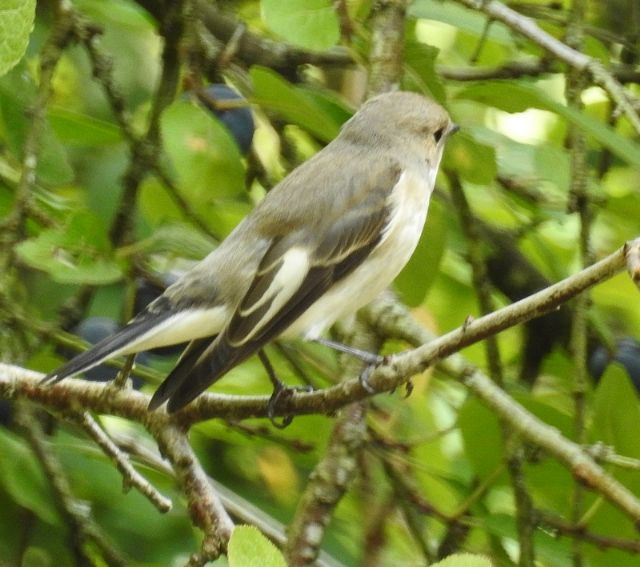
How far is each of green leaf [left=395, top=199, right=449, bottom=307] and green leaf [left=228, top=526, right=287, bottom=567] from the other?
133cm

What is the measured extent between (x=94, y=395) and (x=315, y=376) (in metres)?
1.05

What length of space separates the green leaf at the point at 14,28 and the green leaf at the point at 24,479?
88cm

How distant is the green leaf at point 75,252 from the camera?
92.0 inches

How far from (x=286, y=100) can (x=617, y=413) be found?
0.87 meters

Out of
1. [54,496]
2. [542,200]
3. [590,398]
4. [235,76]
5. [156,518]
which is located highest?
[235,76]

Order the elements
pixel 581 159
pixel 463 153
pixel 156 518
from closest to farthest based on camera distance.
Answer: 1. pixel 581 159
2. pixel 463 153
3. pixel 156 518

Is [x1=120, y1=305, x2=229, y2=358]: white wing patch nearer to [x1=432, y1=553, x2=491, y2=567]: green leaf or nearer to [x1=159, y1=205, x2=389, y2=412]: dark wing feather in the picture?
[x1=159, y1=205, x2=389, y2=412]: dark wing feather

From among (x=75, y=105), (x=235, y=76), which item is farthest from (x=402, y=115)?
(x=75, y=105)

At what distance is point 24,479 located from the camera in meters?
2.42

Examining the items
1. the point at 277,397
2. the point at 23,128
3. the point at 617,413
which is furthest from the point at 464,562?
the point at 23,128

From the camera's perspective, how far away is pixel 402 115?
8.96ft

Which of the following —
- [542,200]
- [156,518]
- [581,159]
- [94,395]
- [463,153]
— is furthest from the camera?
[542,200]

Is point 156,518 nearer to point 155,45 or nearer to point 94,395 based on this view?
point 94,395

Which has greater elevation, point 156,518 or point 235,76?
point 235,76
